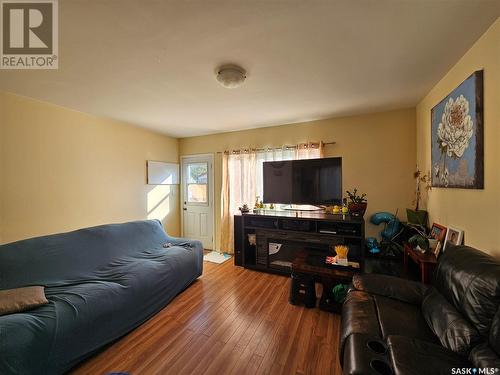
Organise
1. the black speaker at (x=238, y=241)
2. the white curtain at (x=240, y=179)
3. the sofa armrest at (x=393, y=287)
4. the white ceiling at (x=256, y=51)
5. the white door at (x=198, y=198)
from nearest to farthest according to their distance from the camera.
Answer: the white ceiling at (x=256, y=51) < the sofa armrest at (x=393, y=287) < the black speaker at (x=238, y=241) < the white curtain at (x=240, y=179) < the white door at (x=198, y=198)

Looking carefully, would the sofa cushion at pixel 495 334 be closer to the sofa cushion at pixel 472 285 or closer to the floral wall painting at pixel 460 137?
the sofa cushion at pixel 472 285

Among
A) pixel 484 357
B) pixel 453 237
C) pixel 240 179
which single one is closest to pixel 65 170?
pixel 240 179

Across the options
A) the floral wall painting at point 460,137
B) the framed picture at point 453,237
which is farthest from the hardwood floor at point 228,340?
the floral wall painting at point 460,137

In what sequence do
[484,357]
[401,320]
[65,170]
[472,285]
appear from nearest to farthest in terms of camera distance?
[484,357], [472,285], [401,320], [65,170]

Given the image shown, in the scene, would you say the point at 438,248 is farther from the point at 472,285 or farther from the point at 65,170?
the point at 65,170

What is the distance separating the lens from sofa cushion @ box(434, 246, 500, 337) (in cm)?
106

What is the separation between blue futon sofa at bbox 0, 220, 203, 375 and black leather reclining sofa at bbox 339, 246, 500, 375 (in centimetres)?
179

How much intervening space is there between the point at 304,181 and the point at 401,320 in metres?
2.00

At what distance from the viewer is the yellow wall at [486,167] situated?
1.35 m

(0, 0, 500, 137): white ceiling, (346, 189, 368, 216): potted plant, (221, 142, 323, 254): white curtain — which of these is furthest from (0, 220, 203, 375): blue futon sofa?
(346, 189, 368, 216): potted plant

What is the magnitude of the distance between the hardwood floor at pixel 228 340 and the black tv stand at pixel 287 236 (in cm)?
69

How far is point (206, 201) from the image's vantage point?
4398 mm

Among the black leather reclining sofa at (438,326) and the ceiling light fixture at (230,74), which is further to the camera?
the ceiling light fixture at (230,74)

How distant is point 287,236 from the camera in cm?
300
